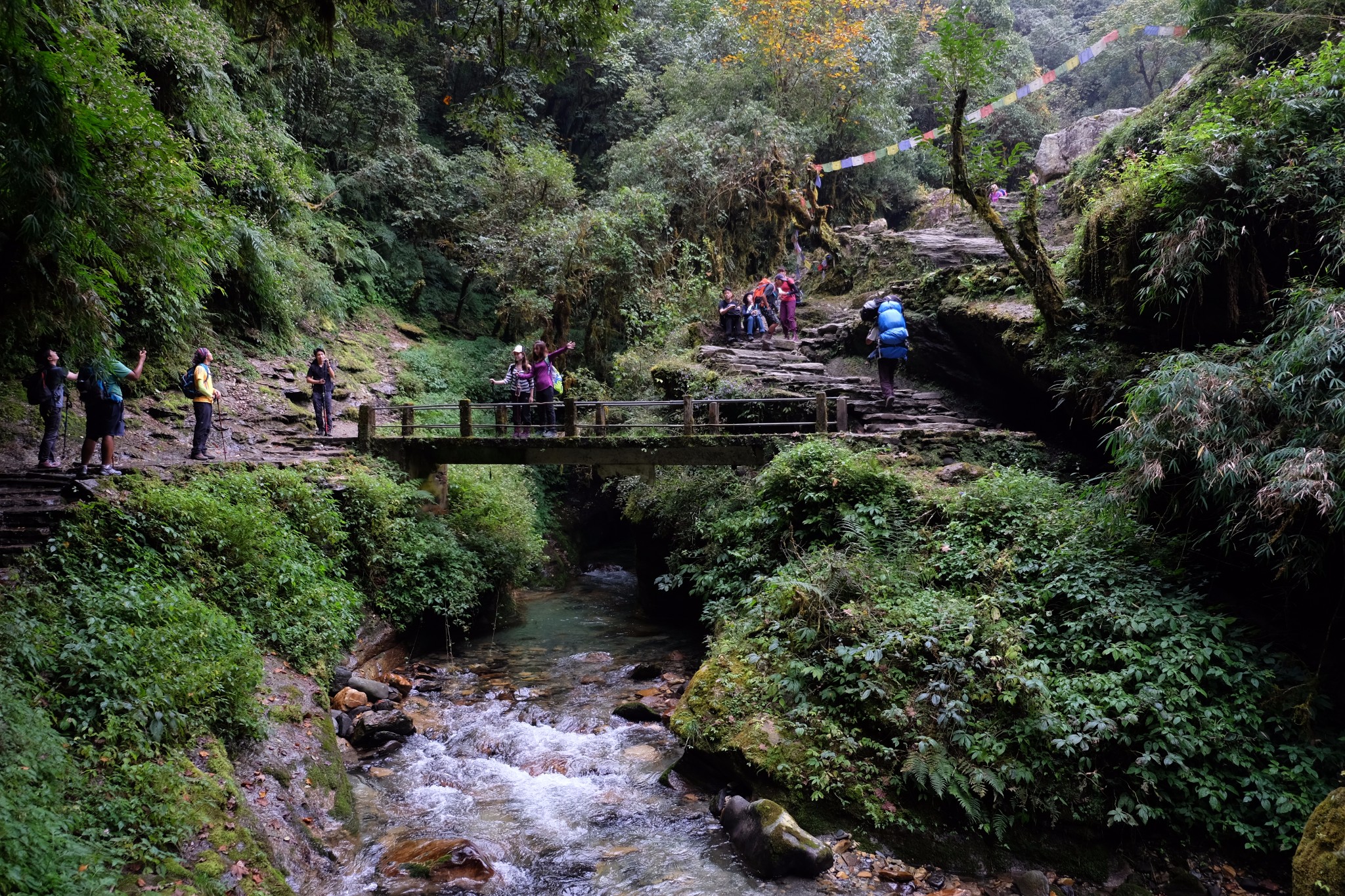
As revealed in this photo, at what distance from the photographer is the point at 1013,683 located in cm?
712

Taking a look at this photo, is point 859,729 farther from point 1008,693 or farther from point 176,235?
point 176,235

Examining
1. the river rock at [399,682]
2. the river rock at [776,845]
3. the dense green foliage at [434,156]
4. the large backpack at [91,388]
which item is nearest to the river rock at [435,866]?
the river rock at [776,845]

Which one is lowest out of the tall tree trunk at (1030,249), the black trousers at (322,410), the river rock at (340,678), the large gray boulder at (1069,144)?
the river rock at (340,678)

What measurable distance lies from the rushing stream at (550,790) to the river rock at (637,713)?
14cm

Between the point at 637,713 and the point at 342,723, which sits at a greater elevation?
the point at 342,723

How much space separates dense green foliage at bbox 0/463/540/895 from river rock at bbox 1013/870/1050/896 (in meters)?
6.43

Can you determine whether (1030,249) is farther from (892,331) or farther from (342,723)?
(342,723)

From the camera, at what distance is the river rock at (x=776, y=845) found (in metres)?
6.28

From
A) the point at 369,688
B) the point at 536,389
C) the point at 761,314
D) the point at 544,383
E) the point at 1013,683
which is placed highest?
the point at 761,314

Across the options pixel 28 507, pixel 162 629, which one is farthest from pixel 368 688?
pixel 28 507

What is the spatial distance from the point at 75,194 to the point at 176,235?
143 centimetres

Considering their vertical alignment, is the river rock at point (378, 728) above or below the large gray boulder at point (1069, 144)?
below

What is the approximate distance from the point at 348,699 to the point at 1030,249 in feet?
39.4

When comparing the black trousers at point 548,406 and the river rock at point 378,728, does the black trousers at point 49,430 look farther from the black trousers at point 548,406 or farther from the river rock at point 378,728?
the black trousers at point 548,406
